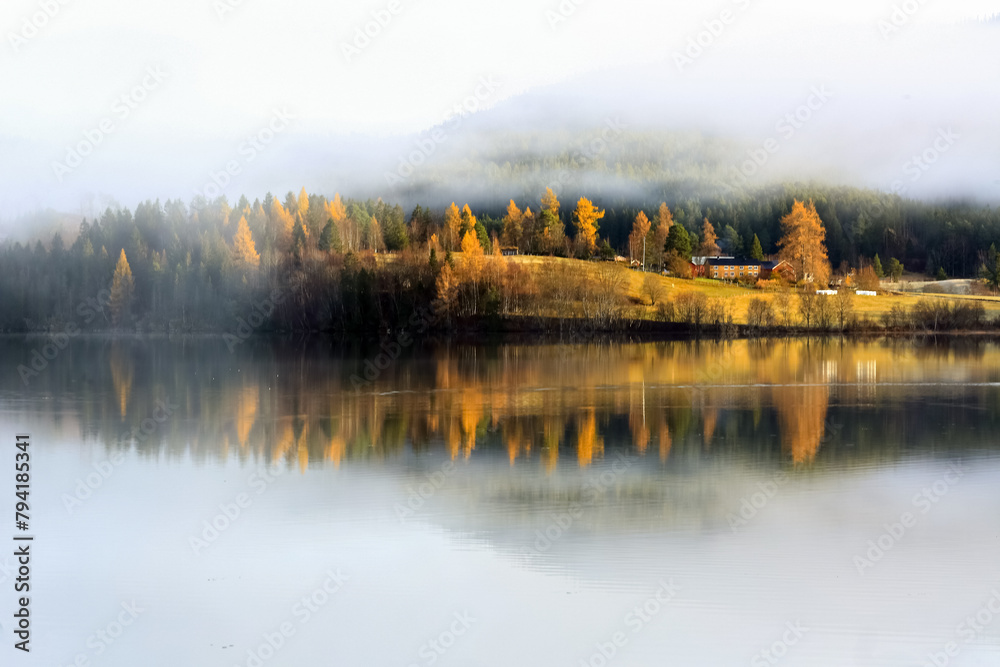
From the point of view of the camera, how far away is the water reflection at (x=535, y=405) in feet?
75.0

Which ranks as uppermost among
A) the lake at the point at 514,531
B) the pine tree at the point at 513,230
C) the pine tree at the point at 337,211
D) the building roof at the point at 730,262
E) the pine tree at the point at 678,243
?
the pine tree at the point at 337,211

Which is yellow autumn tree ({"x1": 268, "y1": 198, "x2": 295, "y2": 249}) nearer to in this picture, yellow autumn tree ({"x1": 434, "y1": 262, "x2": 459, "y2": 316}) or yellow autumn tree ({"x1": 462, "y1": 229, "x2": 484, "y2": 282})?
yellow autumn tree ({"x1": 462, "y1": 229, "x2": 484, "y2": 282})

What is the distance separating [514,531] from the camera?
592 inches

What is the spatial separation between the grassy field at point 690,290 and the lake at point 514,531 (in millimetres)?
56394

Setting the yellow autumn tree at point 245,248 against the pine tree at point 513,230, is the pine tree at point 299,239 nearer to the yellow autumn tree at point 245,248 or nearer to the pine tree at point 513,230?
the yellow autumn tree at point 245,248

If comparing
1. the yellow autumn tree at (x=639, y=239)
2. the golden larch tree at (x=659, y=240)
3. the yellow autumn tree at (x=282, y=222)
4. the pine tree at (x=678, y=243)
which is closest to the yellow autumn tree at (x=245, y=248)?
the yellow autumn tree at (x=282, y=222)

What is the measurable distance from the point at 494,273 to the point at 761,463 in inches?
2796

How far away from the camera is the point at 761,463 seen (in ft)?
67.1

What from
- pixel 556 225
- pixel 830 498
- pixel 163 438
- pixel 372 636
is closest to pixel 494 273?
pixel 556 225

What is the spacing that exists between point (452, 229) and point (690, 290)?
3304 cm

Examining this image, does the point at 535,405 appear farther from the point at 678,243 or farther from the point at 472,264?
the point at 678,243

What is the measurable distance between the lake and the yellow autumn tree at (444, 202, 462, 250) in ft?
257

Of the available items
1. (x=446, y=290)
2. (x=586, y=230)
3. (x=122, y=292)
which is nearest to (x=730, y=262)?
(x=586, y=230)

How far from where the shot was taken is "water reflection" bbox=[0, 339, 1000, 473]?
22.9m
